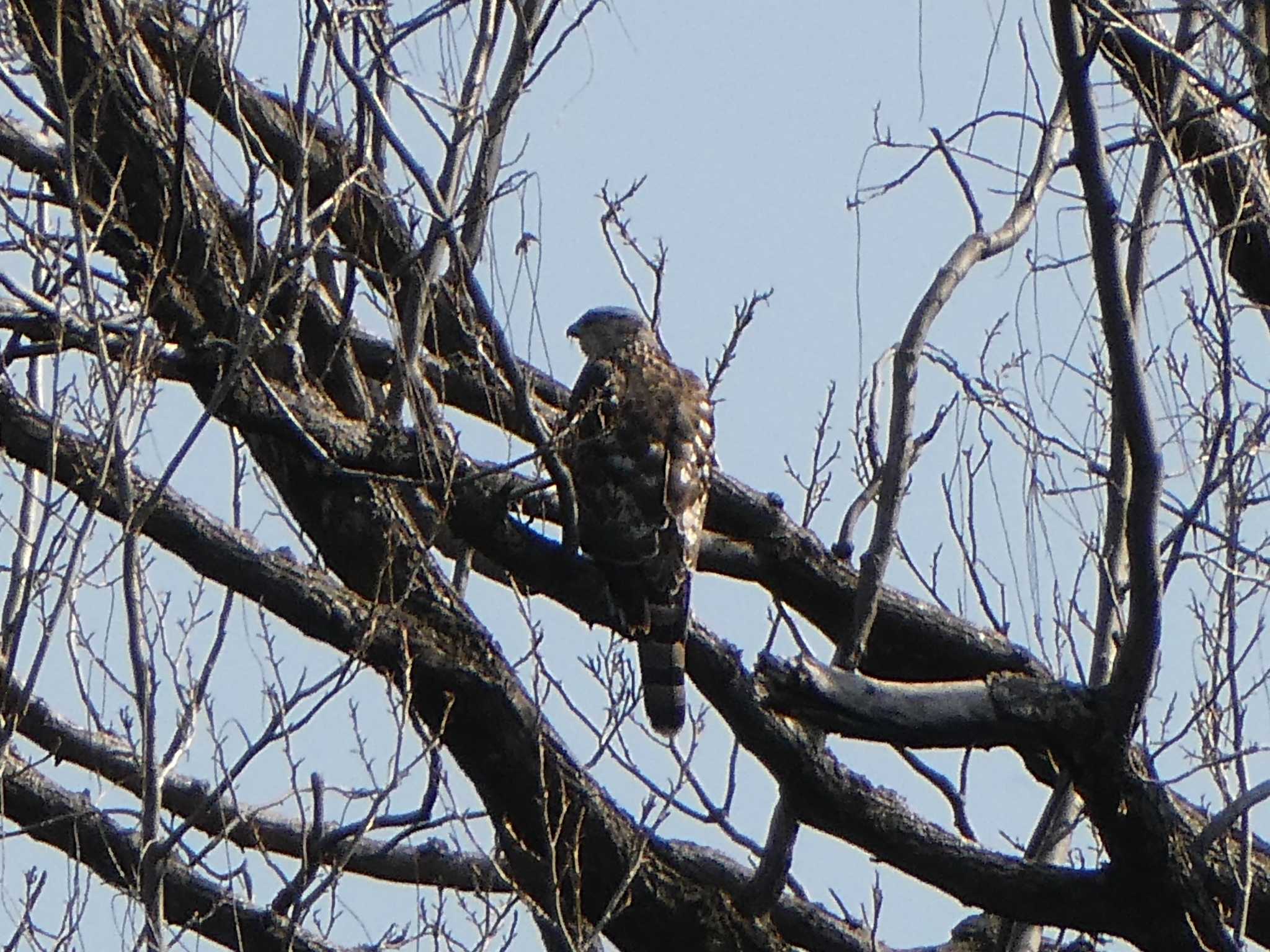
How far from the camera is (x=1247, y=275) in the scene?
4363 mm

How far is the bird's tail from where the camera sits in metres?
4.28

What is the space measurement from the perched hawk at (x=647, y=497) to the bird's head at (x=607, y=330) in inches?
13.5

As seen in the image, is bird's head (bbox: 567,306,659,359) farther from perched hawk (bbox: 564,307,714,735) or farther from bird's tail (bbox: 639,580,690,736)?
bird's tail (bbox: 639,580,690,736)

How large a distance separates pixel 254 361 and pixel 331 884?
1.04 meters

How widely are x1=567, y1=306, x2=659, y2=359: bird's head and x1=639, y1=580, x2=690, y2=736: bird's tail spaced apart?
1047 mm

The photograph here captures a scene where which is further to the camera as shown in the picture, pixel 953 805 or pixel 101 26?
pixel 953 805

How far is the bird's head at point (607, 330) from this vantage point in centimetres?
526

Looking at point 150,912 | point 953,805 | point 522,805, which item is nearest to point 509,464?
point 522,805

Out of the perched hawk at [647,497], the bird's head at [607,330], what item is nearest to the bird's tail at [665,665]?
the perched hawk at [647,497]

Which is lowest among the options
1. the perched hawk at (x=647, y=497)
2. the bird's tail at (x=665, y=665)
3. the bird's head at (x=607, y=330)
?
the bird's tail at (x=665, y=665)

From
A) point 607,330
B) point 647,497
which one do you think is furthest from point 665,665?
point 607,330

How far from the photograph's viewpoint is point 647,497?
4.50 m

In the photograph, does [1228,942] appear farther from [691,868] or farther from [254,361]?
[254,361]

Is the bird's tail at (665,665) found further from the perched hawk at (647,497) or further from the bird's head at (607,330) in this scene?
the bird's head at (607,330)
